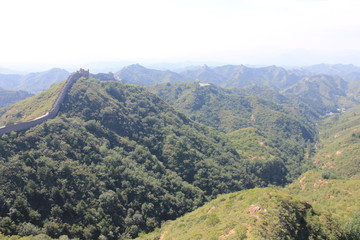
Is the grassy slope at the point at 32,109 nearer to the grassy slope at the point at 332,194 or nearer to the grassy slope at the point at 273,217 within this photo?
the grassy slope at the point at 273,217

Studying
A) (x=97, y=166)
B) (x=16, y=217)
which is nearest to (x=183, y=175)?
(x=97, y=166)

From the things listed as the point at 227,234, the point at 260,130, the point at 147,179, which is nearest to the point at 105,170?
the point at 147,179

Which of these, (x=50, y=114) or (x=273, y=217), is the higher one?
(x=50, y=114)

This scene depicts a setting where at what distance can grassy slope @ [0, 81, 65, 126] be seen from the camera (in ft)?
229

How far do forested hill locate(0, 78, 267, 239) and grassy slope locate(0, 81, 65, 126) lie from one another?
551cm

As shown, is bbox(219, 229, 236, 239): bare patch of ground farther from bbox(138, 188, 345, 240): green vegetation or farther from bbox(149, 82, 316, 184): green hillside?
bbox(149, 82, 316, 184): green hillside

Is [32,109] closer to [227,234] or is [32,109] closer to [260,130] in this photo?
[227,234]

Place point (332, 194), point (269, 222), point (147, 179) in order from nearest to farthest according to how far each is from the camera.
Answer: point (269, 222) → point (332, 194) → point (147, 179)

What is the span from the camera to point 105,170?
2335 inches

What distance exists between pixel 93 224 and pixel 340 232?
4280 cm

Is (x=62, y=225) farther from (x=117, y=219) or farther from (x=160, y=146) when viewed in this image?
(x=160, y=146)

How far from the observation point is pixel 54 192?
151ft

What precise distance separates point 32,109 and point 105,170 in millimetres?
37983

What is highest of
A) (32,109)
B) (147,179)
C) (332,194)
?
(32,109)
